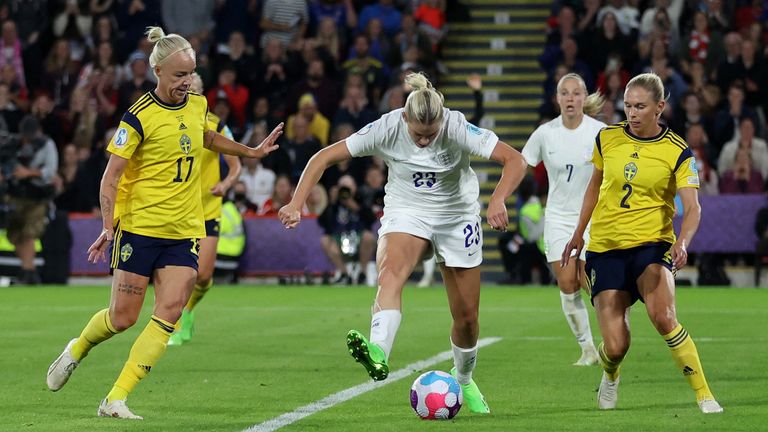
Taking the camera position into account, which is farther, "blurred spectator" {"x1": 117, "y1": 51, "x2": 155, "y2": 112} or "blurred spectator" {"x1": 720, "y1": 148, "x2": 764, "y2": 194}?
"blurred spectator" {"x1": 117, "y1": 51, "x2": 155, "y2": 112}

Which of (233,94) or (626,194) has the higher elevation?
(626,194)

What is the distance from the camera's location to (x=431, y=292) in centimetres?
2084

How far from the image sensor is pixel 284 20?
2677cm

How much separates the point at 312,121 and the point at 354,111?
2.38ft

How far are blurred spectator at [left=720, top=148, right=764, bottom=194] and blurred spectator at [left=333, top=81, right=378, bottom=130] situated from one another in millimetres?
5658

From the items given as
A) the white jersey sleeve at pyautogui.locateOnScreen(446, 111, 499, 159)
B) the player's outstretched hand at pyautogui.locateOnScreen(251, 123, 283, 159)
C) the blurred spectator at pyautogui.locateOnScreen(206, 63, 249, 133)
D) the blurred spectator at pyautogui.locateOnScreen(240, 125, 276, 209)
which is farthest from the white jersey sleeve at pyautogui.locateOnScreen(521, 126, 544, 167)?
the blurred spectator at pyautogui.locateOnScreen(206, 63, 249, 133)

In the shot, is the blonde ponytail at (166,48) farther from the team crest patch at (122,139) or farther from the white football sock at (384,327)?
the white football sock at (384,327)

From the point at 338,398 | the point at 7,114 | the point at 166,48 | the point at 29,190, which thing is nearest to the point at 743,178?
the point at 29,190

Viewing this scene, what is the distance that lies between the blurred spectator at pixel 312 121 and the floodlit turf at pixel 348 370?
18.5 ft

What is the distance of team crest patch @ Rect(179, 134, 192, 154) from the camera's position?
8.98 meters

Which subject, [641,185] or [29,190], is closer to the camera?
[641,185]

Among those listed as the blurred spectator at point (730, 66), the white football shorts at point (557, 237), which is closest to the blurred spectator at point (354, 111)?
the blurred spectator at point (730, 66)

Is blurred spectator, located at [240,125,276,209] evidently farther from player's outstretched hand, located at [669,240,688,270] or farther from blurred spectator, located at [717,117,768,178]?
player's outstretched hand, located at [669,240,688,270]

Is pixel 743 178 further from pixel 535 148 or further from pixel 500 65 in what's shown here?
pixel 535 148
